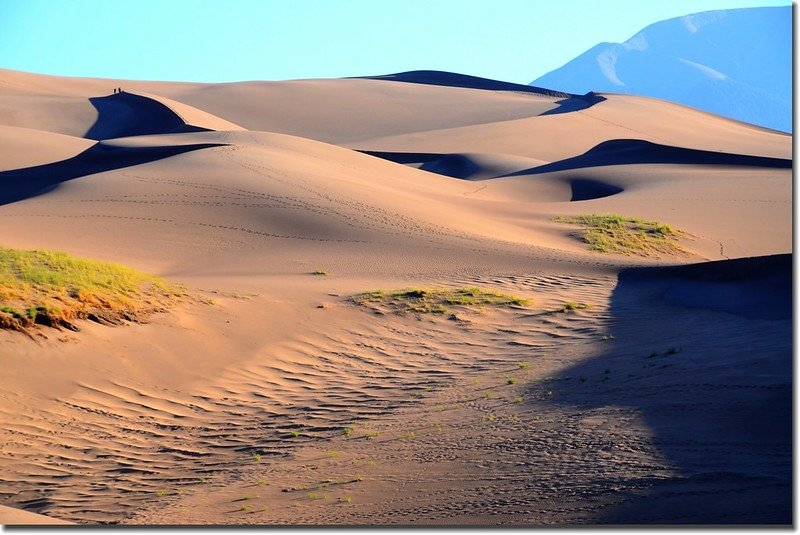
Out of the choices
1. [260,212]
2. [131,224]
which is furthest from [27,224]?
[260,212]

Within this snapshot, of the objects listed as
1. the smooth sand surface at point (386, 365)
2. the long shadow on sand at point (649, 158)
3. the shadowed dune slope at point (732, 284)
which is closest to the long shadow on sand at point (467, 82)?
the long shadow on sand at point (649, 158)

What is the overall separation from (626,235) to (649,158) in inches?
601

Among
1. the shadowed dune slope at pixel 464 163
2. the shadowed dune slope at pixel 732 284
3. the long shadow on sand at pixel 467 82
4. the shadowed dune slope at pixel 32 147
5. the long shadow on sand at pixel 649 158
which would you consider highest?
the long shadow on sand at pixel 467 82

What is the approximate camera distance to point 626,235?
1927 cm

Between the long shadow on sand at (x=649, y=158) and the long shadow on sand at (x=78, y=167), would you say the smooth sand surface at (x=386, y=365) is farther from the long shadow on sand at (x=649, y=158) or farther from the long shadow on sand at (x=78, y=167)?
→ the long shadow on sand at (x=649, y=158)

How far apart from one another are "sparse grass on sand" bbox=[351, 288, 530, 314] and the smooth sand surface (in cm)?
26

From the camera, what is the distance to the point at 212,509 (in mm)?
6656

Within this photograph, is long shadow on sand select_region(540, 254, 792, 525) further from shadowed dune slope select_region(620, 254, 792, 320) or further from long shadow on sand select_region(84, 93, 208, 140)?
long shadow on sand select_region(84, 93, 208, 140)

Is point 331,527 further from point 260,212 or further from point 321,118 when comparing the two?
point 321,118

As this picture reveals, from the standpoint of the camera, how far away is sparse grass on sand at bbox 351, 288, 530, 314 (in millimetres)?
12719

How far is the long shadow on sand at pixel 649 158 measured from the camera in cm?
3240

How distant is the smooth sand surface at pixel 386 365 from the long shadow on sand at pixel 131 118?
58.3 feet

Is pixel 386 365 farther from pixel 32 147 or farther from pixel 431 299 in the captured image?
pixel 32 147

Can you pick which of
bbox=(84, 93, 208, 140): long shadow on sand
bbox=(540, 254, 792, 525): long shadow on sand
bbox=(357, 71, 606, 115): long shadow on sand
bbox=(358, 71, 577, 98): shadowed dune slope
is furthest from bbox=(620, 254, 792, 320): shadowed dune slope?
bbox=(358, 71, 577, 98): shadowed dune slope
